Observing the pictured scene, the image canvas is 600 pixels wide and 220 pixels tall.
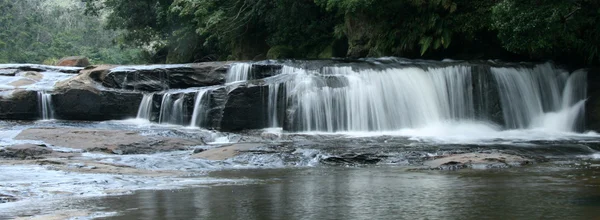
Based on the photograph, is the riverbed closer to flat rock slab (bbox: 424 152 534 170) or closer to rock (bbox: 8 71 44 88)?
flat rock slab (bbox: 424 152 534 170)

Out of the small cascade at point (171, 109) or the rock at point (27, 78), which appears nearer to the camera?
the small cascade at point (171, 109)

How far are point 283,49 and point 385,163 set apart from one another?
1927cm

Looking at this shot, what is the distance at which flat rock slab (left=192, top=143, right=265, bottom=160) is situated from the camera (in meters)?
12.1

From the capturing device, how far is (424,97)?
18812 mm

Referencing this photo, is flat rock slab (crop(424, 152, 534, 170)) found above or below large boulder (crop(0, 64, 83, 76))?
below

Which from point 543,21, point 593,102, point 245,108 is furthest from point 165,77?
point 593,102

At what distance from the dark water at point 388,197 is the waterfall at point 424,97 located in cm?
813

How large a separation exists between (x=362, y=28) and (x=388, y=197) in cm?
1999

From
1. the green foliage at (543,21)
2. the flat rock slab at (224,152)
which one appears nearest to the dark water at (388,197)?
the flat rock slab at (224,152)

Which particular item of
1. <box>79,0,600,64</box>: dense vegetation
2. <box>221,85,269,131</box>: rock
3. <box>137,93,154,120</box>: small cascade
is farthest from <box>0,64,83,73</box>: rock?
<box>221,85,269,131</box>: rock

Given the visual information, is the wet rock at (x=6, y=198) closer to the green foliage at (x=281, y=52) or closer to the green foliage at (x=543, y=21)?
the green foliage at (x=543, y=21)

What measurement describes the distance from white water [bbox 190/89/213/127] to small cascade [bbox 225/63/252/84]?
2.22 m

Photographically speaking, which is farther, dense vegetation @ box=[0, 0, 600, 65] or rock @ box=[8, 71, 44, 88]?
rock @ box=[8, 71, 44, 88]

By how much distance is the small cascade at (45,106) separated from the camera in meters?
20.5
